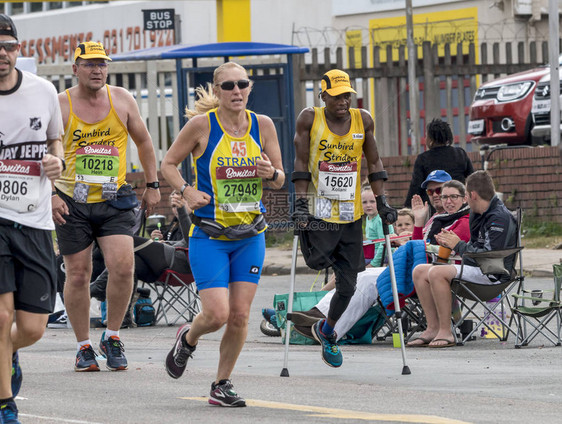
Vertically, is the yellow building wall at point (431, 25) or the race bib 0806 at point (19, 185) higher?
the yellow building wall at point (431, 25)

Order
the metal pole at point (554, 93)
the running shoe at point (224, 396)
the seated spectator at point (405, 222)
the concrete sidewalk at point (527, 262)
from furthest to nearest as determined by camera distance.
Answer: the metal pole at point (554, 93) < the concrete sidewalk at point (527, 262) < the seated spectator at point (405, 222) < the running shoe at point (224, 396)

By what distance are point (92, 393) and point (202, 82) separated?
13631 mm

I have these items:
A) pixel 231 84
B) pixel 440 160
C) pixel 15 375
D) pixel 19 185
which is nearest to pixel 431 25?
pixel 440 160

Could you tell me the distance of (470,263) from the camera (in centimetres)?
1156

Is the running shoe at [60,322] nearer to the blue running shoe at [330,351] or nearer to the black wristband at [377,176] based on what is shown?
the blue running shoe at [330,351]

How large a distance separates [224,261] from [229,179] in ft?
1.57

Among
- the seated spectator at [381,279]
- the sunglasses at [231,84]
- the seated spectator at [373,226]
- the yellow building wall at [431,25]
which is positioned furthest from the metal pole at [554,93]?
the yellow building wall at [431,25]

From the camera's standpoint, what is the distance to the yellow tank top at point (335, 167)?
9.78 m

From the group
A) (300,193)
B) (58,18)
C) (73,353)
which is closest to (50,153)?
(300,193)

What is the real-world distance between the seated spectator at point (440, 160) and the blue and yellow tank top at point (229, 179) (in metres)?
5.57

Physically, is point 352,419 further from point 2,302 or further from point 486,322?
point 486,322

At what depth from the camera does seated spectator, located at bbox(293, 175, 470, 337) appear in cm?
1164

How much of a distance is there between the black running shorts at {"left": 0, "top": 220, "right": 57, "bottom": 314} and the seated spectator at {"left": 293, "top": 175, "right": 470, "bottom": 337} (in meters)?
4.67

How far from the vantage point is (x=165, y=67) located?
25094 millimetres
